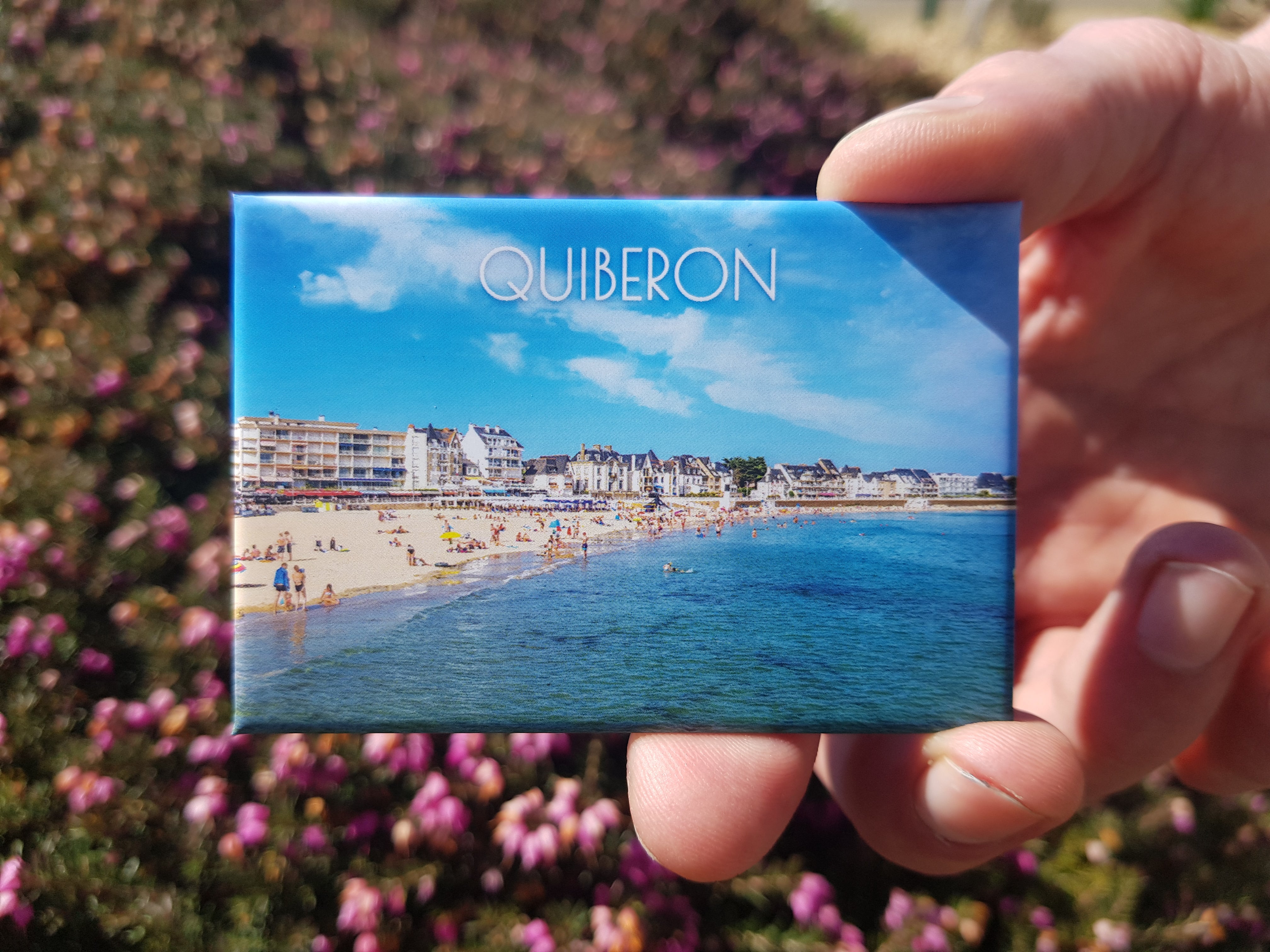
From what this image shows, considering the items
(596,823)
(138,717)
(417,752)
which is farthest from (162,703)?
(596,823)

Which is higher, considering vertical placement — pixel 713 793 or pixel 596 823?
pixel 713 793

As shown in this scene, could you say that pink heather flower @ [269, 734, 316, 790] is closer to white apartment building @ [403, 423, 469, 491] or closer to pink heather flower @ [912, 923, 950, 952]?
white apartment building @ [403, 423, 469, 491]

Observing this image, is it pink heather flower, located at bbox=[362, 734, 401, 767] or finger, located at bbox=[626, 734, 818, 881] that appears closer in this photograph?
finger, located at bbox=[626, 734, 818, 881]

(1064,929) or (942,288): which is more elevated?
(942,288)

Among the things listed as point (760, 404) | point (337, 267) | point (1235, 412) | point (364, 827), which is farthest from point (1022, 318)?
point (364, 827)

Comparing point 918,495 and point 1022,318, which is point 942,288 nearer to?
point 918,495

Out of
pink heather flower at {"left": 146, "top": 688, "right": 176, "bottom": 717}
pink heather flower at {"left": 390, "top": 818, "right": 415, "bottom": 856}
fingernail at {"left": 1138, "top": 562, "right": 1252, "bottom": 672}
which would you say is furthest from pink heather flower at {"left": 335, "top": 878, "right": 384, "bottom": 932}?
fingernail at {"left": 1138, "top": 562, "right": 1252, "bottom": 672}

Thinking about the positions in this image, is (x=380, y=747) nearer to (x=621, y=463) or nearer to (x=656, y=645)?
(x=656, y=645)
